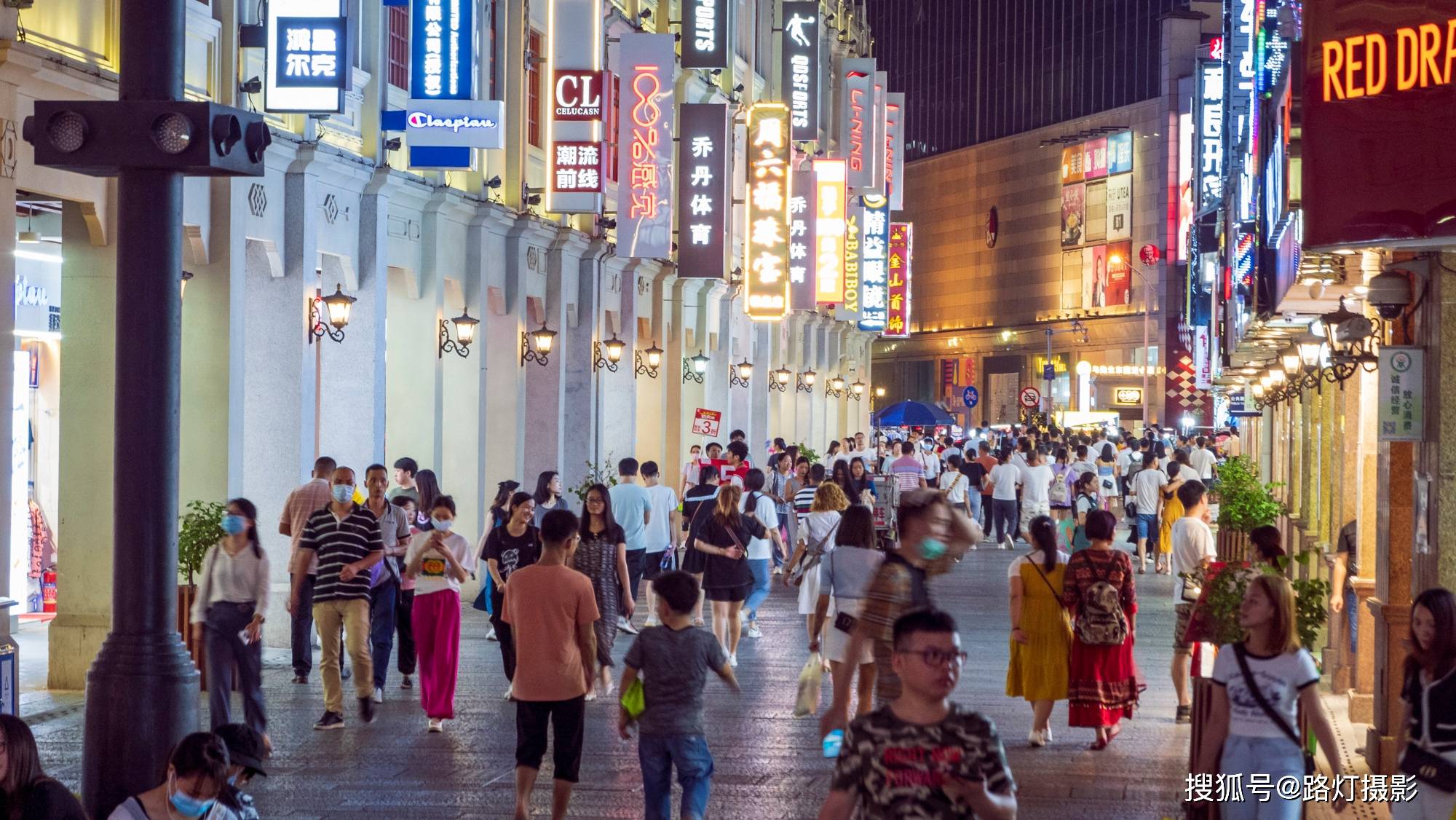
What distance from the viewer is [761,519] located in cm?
1825

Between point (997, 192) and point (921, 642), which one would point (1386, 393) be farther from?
point (997, 192)

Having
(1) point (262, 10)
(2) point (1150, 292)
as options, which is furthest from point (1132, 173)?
(1) point (262, 10)

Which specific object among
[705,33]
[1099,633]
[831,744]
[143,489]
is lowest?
[831,744]

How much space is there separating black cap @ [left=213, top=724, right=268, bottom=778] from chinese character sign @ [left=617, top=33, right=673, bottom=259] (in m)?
19.1

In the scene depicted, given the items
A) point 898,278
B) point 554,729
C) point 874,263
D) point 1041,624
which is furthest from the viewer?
point 898,278

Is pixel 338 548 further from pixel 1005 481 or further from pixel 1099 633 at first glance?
pixel 1005 481

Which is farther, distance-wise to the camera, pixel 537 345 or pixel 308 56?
pixel 537 345

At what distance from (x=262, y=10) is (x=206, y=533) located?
17.9 feet

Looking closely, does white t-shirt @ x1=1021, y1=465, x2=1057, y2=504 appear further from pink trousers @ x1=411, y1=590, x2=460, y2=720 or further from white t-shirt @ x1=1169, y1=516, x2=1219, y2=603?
pink trousers @ x1=411, y1=590, x2=460, y2=720

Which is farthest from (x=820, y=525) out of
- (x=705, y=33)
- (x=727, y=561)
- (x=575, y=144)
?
(x=705, y=33)

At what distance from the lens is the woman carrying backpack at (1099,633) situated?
12.8 metres

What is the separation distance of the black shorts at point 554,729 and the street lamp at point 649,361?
2266 centimetres

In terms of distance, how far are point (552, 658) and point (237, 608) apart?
3.32m

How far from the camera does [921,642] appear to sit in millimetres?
5438
